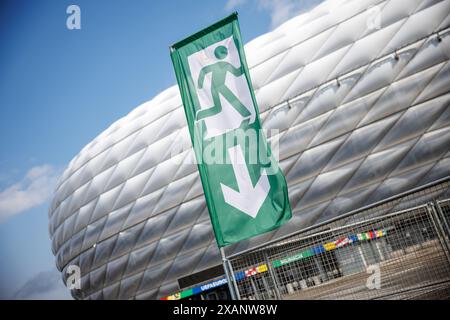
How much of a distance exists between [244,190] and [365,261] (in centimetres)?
141

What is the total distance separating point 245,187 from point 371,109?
8381 mm

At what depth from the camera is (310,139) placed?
12055mm

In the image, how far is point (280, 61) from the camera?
12.9 m

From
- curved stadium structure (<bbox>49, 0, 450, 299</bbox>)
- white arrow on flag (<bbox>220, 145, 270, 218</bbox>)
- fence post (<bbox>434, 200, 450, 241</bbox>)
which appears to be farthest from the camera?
curved stadium structure (<bbox>49, 0, 450, 299</bbox>)

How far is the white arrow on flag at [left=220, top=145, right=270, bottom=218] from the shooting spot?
4.27 m

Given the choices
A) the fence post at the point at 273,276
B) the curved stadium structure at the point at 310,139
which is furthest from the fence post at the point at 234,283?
the curved stadium structure at the point at 310,139

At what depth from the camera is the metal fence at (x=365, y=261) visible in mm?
3426

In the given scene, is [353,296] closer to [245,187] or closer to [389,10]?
[245,187]

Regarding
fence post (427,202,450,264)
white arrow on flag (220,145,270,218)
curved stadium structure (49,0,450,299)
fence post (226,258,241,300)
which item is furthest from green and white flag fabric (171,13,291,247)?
curved stadium structure (49,0,450,299)

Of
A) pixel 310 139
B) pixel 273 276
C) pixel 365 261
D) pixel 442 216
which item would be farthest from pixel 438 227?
pixel 310 139

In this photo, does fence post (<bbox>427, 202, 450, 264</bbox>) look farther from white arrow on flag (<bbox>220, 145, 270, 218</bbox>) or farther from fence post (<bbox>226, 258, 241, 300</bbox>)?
fence post (<bbox>226, 258, 241, 300</bbox>)

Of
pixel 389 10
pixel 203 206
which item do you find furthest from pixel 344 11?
pixel 203 206

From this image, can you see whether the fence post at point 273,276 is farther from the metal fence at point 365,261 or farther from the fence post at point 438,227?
the fence post at point 438,227
